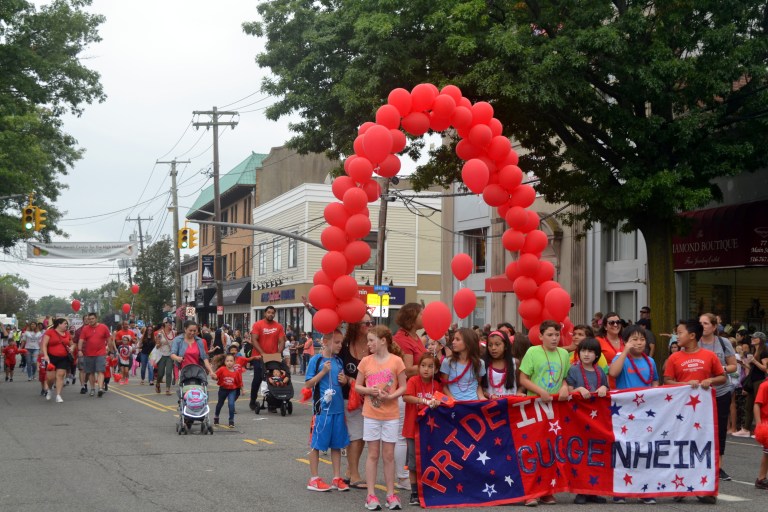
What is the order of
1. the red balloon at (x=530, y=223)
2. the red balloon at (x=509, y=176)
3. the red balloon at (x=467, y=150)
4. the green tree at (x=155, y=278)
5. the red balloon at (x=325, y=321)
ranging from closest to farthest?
the red balloon at (x=325, y=321) → the red balloon at (x=467, y=150) → the red balloon at (x=509, y=176) → the red balloon at (x=530, y=223) → the green tree at (x=155, y=278)

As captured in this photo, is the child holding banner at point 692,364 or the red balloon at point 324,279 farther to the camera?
the red balloon at point 324,279

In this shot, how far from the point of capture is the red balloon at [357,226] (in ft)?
35.7

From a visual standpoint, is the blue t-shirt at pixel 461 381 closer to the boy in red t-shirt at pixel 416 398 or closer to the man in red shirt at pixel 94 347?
the boy in red t-shirt at pixel 416 398

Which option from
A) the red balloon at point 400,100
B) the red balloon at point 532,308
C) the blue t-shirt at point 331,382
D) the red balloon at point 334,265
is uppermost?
the red balloon at point 400,100

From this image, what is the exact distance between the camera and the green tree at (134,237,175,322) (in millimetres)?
73000

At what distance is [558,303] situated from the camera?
12172 millimetres

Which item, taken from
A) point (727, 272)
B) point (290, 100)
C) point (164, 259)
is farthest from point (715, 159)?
point (164, 259)

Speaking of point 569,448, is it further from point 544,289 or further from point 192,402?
point 192,402

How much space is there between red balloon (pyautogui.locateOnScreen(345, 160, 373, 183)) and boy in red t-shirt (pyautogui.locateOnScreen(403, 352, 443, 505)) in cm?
244

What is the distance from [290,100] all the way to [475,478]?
49.2 ft

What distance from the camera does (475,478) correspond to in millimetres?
9234

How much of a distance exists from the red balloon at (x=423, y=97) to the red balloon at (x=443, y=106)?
7 cm

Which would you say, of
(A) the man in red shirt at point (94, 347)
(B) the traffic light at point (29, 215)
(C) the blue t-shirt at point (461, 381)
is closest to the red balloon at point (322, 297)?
(C) the blue t-shirt at point (461, 381)

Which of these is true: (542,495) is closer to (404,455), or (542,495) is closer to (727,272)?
(404,455)
